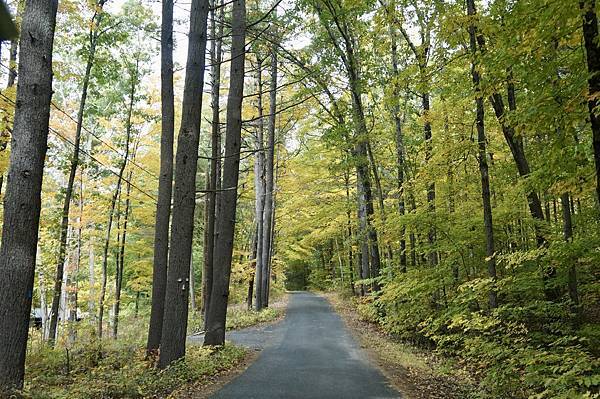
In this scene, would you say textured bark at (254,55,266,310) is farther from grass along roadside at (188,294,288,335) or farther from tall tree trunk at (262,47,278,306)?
grass along roadside at (188,294,288,335)

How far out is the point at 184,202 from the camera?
8.90 meters

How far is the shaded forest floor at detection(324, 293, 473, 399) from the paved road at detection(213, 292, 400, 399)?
1.05ft

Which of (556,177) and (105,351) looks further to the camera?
(105,351)

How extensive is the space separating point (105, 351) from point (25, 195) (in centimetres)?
822

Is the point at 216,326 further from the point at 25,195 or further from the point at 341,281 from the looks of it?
the point at 341,281

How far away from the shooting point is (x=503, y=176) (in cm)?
1284

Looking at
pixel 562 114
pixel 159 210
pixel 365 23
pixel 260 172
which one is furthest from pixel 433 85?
pixel 260 172

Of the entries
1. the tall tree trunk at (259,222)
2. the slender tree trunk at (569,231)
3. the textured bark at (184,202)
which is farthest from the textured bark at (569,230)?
the tall tree trunk at (259,222)

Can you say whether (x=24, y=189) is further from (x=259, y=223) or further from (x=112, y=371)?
(x=259, y=223)

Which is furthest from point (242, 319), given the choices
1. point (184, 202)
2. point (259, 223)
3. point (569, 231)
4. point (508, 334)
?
point (569, 231)

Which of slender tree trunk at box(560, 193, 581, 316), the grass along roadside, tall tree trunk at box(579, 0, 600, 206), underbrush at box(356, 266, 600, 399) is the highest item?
tall tree trunk at box(579, 0, 600, 206)

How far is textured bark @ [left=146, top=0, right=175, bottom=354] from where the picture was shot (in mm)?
10852

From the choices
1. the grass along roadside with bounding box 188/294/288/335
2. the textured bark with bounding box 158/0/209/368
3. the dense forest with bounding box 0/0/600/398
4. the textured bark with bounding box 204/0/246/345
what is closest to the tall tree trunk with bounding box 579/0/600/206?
the dense forest with bounding box 0/0/600/398

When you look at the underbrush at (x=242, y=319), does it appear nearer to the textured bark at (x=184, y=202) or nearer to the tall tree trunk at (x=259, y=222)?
the tall tree trunk at (x=259, y=222)
